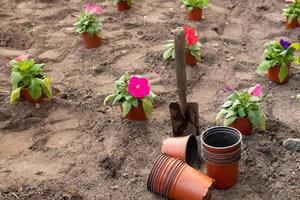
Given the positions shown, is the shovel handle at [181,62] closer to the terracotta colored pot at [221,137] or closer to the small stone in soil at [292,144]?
the terracotta colored pot at [221,137]

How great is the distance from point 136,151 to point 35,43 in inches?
102

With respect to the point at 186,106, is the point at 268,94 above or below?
below

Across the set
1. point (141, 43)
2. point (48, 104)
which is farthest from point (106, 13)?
point (48, 104)

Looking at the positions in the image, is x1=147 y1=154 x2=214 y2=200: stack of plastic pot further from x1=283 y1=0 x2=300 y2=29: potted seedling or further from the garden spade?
x1=283 y1=0 x2=300 y2=29: potted seedling

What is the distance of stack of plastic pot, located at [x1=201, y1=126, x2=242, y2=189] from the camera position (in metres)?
3.07

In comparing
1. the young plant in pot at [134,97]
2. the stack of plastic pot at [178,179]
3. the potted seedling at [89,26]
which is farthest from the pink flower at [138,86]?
the potted seedling at [89,26]

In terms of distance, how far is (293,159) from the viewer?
3463 millimetres

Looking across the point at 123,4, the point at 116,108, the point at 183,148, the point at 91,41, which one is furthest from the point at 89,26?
the point at 183,148

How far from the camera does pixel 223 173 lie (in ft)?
10.4

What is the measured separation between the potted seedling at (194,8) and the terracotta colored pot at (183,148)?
8.75ft

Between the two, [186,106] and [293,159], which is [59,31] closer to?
[186,106]

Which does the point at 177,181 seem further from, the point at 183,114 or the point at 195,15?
the point at 195,15

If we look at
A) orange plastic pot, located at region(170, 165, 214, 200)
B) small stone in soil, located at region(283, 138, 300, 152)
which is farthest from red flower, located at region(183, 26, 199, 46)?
orange plastic pot, located at region(170, 165, 214, 200)

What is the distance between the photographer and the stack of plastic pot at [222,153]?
3070 mm
